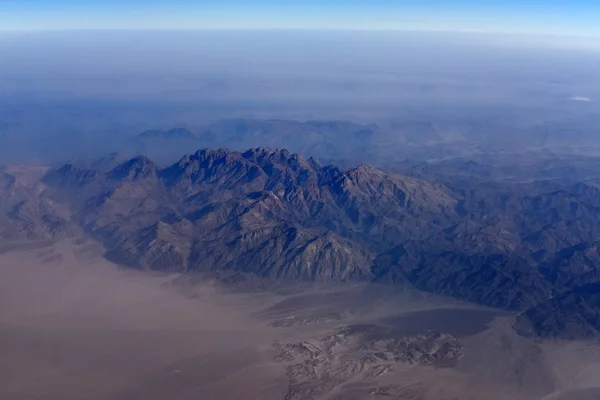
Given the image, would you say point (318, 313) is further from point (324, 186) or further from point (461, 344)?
point (324, 186)

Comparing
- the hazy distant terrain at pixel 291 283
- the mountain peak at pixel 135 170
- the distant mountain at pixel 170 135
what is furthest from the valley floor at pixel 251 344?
the distant mountain at pixel 170 135

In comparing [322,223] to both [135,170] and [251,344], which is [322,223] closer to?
[251,344]

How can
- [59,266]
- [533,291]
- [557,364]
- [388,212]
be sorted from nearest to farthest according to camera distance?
[557,364], [533,291], [59,266], [388,212]

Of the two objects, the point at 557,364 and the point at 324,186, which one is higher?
the point at 324,186

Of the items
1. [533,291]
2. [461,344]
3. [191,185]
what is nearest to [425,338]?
[461,344]

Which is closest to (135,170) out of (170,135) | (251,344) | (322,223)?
(322,223)

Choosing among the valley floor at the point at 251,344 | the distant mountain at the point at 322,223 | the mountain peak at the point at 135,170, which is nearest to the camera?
the valley floor at the point at 251,344

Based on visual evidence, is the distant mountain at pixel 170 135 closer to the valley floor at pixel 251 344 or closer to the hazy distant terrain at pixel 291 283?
the hazy distant terrain at pixel 291 283

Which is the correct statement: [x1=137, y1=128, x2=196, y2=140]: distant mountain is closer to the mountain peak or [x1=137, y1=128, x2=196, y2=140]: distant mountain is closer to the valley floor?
the mountain peak
